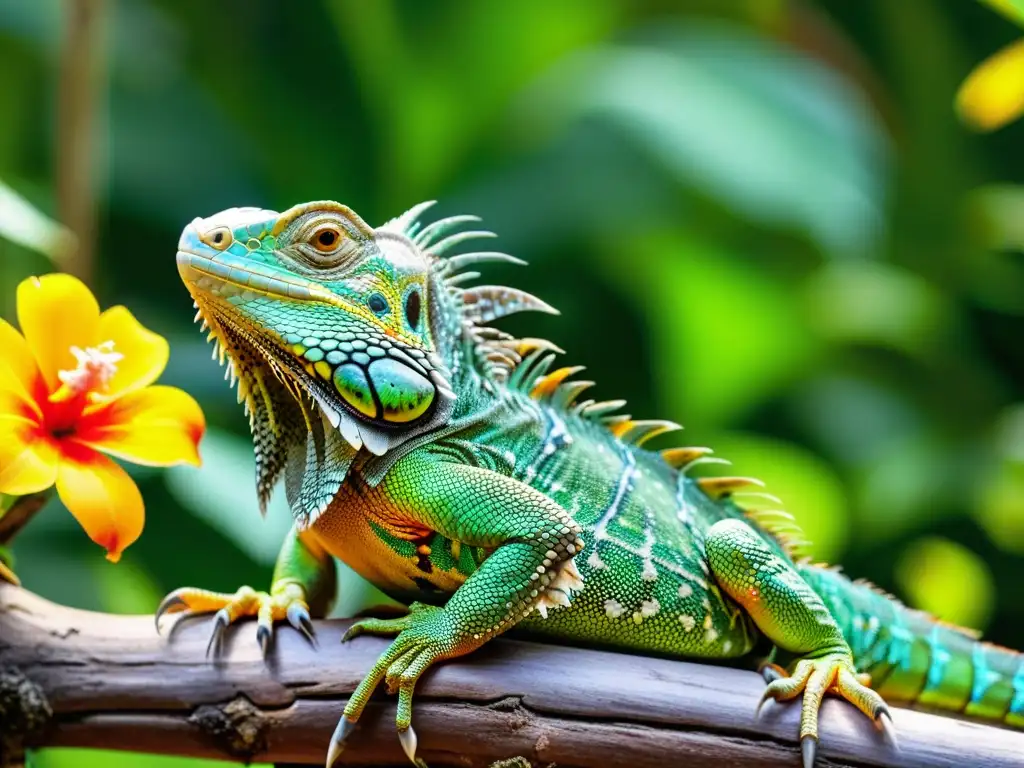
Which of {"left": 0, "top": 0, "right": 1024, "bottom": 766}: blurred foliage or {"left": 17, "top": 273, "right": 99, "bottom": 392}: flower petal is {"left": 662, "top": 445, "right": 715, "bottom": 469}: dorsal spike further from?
{"left": 0, "top": 0, "right": 1024, "bottom": 766}: blurred foliage

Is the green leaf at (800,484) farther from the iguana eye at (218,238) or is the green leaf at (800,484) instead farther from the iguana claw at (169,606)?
the iguana eye at (218,238)

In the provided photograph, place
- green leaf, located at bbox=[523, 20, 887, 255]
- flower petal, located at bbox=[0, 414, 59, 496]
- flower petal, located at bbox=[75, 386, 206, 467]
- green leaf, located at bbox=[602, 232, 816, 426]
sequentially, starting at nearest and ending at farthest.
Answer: flower petal, located at bbox=[0, 414, 59, 496] → flower petal, located at bbox=[75, 386, 206, 467] → green leaf, located at bbox=[602, 232, 816, 426] → green leaf, located at bbox=[523, 20, 887, 255]

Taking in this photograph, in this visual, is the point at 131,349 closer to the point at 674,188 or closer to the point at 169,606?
the point at 169,606


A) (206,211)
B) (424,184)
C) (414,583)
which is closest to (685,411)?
(424,184)

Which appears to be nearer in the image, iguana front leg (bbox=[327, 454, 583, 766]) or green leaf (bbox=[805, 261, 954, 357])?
iguana front leg (bbox=[327, 454, 583, 766])

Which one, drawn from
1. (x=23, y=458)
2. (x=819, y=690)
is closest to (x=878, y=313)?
(x=819, y=690)

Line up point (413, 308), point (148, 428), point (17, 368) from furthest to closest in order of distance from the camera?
point (413, 308) < point (148, 428) < point (17, 368)

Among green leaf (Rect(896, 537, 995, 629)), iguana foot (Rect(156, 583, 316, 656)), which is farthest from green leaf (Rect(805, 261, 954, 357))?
iguana foot (Rect(156, 583, 316, 656))
